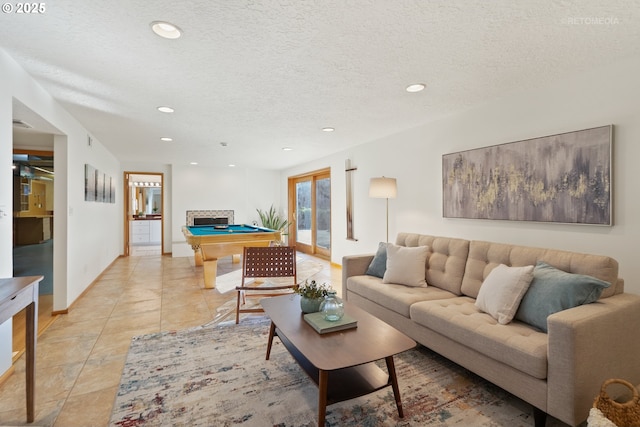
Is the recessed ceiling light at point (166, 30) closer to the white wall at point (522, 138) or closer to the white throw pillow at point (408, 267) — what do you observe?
the white throw pillow at point (408, 267)

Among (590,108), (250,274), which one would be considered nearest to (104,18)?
(250,274)

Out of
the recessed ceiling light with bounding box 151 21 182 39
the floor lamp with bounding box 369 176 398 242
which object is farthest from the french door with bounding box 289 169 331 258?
the recessed ceiling light with bounding box 151 21 182 39

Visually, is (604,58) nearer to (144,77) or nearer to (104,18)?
(104,18)

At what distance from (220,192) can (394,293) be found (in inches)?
258

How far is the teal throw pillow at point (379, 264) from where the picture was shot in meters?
3.32

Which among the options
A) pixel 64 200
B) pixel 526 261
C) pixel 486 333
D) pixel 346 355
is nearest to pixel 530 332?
pixel 486 333

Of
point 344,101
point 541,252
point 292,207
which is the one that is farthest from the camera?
point 292,207

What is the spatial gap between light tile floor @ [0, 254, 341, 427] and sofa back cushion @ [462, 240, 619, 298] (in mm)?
2353

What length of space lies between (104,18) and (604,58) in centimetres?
334

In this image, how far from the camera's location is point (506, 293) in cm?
212

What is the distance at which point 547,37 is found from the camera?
192 cm

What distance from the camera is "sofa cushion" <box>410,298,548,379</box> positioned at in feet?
5.51

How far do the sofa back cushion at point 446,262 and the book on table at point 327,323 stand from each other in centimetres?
127
